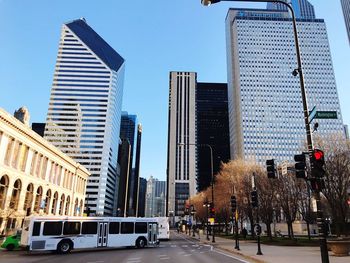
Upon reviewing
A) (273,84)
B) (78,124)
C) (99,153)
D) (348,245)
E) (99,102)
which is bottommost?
(348,245)

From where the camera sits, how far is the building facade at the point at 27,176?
172ft

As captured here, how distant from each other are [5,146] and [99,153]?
393ft

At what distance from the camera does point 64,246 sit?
2544 centimetres

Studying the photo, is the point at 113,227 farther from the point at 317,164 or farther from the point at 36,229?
the point at 317,164

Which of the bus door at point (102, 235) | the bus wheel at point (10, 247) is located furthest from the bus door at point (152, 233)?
the bus wheel at point (10, 247)

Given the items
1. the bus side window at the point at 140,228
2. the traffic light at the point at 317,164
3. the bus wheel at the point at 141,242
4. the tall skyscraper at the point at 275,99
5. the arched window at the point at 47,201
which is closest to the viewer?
the traffic light at the point at 317,164

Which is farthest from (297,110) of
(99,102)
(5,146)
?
(5,146)

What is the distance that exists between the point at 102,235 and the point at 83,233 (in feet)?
6.13

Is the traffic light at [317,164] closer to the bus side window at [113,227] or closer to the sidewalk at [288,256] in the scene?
the sidewalk at [288,256]

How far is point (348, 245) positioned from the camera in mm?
20219

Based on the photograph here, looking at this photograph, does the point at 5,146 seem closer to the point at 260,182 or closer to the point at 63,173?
the point at 63,173

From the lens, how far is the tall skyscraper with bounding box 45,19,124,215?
169375 mm

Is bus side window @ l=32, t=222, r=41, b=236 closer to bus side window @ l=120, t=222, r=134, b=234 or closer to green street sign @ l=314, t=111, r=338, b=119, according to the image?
bus side window @ l=120, t=222, r=134, b=234

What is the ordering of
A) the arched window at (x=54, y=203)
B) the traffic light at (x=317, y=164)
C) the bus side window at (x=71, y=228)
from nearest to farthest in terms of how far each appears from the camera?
the traffic light at (x=317, y=164) < the bus side window at (x=71, y=228) < the arched window at (x=54, y=203)
